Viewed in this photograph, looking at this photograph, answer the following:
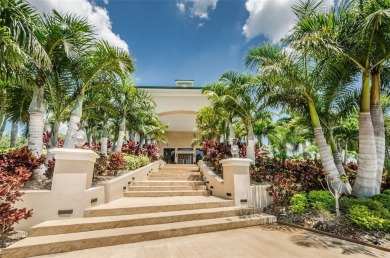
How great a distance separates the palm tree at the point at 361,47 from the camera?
18.3 ft

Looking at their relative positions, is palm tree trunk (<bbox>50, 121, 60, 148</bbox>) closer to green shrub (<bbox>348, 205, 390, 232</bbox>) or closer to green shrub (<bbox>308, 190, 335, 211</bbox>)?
green shrub (<bbox>308, 190, 335, 211</bbox>)

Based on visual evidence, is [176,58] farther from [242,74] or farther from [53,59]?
[53,59]

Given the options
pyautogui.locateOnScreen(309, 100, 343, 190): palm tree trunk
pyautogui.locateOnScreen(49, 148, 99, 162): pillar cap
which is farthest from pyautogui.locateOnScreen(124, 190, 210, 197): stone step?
pyautogui.locateOnScreen(309, 100, 343, 190): palm tree trunk

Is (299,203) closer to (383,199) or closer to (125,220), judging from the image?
(383,199)

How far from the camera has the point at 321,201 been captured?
19.3ft

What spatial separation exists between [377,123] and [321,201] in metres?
3.21

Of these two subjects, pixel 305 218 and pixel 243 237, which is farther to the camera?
pixel 305 218

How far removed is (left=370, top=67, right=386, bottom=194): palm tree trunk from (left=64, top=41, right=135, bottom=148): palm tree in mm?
8222

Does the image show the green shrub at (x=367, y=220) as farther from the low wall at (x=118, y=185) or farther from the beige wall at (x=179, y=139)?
the beige wall at (x=179, y=139)

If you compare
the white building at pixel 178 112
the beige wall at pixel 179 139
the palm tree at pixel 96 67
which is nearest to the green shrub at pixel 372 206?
the palm tree at pixel 96 67

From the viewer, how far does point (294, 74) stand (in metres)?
6.73

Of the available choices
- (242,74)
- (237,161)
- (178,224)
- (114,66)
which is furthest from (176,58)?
(178,224)

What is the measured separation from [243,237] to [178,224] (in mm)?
1553

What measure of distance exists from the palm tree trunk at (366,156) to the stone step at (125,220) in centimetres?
355
